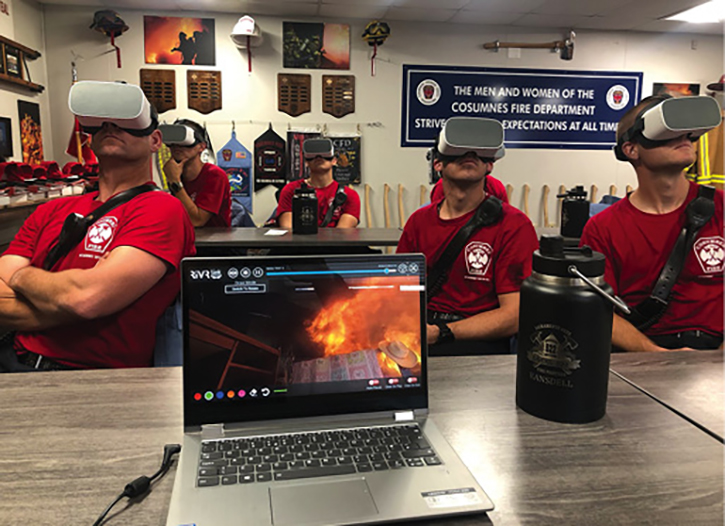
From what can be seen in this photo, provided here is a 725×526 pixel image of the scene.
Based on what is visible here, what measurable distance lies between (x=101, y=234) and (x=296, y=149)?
457 cm

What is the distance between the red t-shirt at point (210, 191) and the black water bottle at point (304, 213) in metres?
0.68

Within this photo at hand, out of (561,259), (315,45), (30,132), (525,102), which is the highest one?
Answer: (315,45)

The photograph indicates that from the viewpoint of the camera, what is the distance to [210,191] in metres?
4.39

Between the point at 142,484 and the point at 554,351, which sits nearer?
the point at 142,484

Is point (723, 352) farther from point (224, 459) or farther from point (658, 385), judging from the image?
point (224, 459)

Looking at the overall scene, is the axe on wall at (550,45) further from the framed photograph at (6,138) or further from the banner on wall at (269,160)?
the framed photograph at (6,138)

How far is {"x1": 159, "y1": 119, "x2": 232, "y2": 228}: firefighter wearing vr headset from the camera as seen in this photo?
13.8 feet

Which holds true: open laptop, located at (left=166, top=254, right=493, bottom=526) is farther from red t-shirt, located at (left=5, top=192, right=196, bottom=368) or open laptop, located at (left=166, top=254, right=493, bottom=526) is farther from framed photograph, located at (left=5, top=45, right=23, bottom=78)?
framed photograph, located at (left=5, top=45, right=23, bottom=78)

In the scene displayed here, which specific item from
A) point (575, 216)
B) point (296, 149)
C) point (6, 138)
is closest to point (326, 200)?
point (296, 149)

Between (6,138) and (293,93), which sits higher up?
(293,93)

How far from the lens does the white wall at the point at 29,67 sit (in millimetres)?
4953

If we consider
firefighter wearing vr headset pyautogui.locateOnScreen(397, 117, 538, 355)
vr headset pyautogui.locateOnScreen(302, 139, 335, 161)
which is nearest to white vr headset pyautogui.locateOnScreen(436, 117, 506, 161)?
firefighter wearing vr headset pyautogui.locateOnScreen(397, 117, 538, 355)

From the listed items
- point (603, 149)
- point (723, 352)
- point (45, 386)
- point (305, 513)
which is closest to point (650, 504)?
point (305, 513)

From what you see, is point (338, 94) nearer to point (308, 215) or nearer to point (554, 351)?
point (308, 215)
